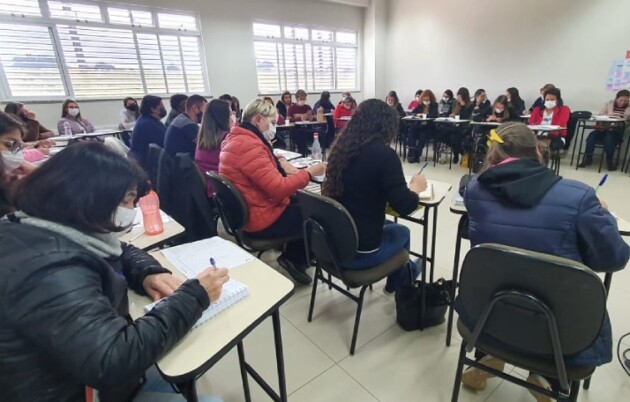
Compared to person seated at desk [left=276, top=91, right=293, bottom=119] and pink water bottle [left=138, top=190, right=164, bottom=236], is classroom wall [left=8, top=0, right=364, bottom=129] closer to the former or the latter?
person seated at desk [left=276, top=91, right=293, bottom=119]

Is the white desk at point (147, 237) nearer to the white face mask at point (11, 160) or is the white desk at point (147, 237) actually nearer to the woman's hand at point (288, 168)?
the white face mask at point (11, 160)

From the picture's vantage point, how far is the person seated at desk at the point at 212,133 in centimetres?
257

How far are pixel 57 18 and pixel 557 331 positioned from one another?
7.21 m

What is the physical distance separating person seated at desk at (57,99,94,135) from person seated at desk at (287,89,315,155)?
3.50m

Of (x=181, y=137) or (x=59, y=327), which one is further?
(x=181, y=137)

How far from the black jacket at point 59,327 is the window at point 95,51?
20.7 feet

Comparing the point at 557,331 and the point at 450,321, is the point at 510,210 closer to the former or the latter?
the point at 557,331

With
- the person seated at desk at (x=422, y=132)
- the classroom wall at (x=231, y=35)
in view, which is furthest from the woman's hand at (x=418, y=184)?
the classroom wall at (x=231, y=35)

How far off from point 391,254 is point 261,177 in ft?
2.78

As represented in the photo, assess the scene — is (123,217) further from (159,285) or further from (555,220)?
(555,220)

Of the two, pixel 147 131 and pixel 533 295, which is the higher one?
pixel 147 131

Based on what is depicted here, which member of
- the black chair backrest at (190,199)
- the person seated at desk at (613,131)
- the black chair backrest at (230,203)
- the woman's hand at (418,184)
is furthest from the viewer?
the person seated at desk at (613,131)

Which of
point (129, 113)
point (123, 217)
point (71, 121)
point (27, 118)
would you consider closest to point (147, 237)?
point (123, 217)

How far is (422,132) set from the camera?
20.0 ft
